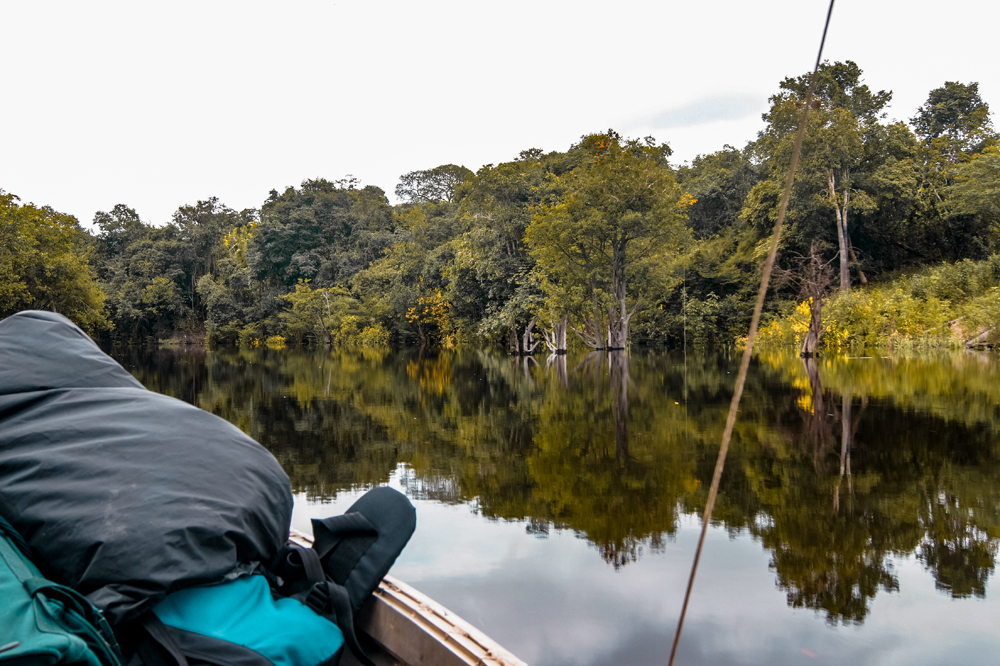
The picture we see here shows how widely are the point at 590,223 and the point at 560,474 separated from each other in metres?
14.9

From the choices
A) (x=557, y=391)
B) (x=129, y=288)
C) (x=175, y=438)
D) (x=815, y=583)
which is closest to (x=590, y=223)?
(x=557, y=391)

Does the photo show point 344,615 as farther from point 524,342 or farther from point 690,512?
point 524,342

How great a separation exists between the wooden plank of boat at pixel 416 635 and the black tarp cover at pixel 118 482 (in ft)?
1.30

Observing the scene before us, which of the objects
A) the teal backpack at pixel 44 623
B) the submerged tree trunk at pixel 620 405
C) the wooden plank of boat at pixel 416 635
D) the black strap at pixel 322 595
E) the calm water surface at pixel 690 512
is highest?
the teal backpack at pixel 44 623

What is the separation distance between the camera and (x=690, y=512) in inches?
157

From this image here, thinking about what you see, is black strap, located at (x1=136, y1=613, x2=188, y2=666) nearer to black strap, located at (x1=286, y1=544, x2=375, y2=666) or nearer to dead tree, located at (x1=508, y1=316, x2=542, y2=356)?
black strap, located at (x1=286, y1=544, x2=375, y2=666)

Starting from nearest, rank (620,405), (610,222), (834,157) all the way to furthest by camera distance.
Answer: (620,405) < (610,222) < (834,157)

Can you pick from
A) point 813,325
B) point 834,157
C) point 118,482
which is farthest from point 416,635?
point 834,157

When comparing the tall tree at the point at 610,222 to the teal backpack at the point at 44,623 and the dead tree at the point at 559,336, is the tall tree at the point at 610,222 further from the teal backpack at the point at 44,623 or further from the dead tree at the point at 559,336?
the teal backpack at the point at 44,623

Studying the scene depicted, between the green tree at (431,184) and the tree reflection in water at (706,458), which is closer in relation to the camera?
the tree reflection in water at (706,458)

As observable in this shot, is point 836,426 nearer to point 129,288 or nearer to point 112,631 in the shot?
point 112,631

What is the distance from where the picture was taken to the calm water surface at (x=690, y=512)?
250 centimetres

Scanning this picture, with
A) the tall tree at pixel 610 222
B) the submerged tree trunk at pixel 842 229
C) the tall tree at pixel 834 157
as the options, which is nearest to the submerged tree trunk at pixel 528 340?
the tall tree at pixel 610 222

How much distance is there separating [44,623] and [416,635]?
0.94 meters
